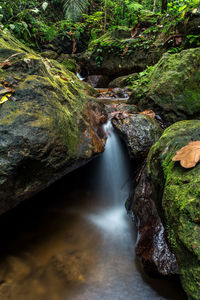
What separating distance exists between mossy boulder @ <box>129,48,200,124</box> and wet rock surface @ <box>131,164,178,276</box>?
163cm

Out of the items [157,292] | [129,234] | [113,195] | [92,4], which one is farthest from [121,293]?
[92,4]

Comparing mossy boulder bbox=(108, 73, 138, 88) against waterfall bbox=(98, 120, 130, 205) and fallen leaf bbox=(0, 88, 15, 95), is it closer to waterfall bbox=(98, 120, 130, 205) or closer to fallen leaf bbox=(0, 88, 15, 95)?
waterfall bbox=(98, 120, 130, 205)

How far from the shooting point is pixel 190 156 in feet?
4.47

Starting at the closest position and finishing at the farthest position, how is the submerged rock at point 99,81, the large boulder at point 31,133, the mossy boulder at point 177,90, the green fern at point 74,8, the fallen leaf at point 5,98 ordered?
the large boulder at point 31,133, the fallen leaf at point 5,98, the mossy boulder at point 177,90, the submerged rock at point 99,81, the green fern at point 74,8

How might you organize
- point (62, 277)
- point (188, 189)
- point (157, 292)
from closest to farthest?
point (188, 189), point (157, 292), point (62, 277)

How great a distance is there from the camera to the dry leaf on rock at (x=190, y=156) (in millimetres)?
1317

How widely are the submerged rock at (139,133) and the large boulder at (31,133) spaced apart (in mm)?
815

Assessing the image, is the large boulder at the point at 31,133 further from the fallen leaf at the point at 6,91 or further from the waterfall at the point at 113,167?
the waterfall at the point at 113,167

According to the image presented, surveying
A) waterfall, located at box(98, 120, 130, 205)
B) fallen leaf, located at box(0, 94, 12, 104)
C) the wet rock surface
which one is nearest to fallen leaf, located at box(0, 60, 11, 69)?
fallen leaf, located at box(0, 94, 12, 104)

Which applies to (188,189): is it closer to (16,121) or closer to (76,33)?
(16,121)

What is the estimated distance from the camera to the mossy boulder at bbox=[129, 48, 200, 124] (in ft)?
10.9

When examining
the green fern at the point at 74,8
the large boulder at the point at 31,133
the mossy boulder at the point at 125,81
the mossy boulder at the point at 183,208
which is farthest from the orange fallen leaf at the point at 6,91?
the green fern at the point at 74,8

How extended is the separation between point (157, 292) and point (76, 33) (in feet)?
46.6

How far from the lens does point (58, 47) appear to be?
39.6 feet
